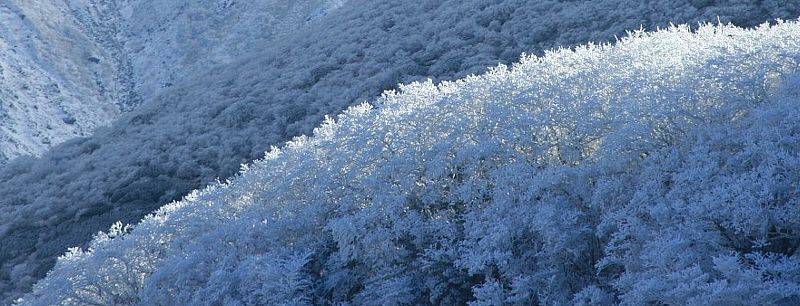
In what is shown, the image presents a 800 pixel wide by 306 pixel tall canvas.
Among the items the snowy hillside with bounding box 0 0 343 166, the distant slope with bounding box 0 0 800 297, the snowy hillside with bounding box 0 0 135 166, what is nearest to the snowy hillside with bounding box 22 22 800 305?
the distant slope with bounding box 0 0 800 297

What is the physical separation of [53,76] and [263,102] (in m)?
29.8

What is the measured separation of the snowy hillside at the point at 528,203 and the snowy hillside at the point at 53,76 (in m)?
34.2

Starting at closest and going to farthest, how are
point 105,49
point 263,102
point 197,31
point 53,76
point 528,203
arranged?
point 528,203 → point 263,102 → point 53,76 → point 197,31 → point 105,49

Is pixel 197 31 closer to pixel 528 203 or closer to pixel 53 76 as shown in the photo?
pixel 53 76

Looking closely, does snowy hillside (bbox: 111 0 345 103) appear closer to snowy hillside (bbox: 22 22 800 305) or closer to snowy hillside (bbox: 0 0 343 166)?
snowy hillside (bbox: 0 0 343 166)

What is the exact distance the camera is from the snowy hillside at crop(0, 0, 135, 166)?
5184 cm

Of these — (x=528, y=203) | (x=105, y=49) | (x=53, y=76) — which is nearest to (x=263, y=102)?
(x=528, y=203)

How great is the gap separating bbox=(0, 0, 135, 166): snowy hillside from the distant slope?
10930mm

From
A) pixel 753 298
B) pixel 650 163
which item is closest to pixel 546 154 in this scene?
pixel 650 163

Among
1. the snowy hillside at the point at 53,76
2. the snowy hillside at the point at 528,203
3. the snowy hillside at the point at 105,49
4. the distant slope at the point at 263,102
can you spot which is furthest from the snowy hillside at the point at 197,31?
the snowy hillside at the point at 528,203

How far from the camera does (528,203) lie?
49.6 feet

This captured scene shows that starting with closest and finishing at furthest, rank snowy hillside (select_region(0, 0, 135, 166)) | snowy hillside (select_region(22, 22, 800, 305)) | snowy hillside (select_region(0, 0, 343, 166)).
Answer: snowy hillside (select_region(22, 22, 800, 305)) → snowy hillside (select_region(0, 0, 135, 166)) → snowy hillside (select_region(0, 0, 343, 166))

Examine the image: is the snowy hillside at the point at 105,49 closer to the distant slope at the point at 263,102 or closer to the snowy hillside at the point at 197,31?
the snowy hillside at the point at 197,31

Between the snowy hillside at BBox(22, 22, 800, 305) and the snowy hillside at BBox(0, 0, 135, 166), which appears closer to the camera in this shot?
the snowy hillside at BBox(22, 22, 800, 305)
